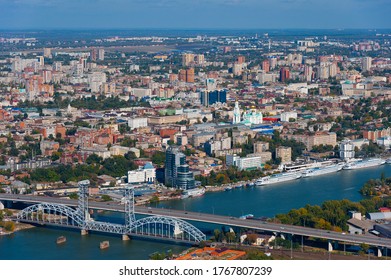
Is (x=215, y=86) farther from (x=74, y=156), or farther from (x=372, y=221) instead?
(x=372, y=221)

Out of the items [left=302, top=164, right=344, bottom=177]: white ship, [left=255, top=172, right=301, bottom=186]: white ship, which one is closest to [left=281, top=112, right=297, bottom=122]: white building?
[left=302, top=164, right=344, bottom=177]: white ship

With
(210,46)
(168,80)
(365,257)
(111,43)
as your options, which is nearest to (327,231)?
(365,257)

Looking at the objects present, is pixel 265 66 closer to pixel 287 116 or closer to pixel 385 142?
pixel 287 116

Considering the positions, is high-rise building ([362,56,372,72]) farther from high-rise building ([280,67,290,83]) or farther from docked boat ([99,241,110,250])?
docked boat ([99,241,110,250])

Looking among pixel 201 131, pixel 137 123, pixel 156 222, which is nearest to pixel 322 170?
pixel 201 131

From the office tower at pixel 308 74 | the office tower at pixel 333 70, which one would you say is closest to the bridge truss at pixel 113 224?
the office tower at pixel 308 74

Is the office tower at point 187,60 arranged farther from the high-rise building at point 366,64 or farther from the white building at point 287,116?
the white building at point 287,116
